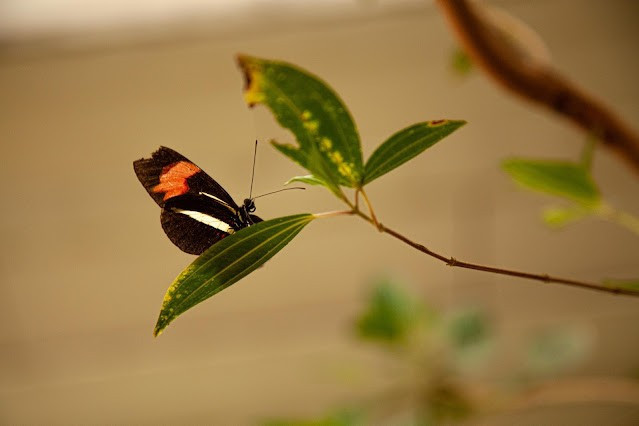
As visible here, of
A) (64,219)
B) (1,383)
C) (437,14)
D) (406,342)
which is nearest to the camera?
(406,342)

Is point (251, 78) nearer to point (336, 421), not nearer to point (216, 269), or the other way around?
point (216, 269)

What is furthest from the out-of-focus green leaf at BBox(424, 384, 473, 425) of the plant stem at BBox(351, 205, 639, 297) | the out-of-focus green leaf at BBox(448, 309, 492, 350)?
the plant stem at BBox(351, 205, 639, 297)

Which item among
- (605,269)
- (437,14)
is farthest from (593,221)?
(437,14)

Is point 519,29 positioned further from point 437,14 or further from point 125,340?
point 125,340

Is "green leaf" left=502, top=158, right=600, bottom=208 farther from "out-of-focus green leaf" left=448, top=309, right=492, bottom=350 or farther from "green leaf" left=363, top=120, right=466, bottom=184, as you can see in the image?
"out-of-focus green leaf" left=448, top=309, right=492, bottom=350

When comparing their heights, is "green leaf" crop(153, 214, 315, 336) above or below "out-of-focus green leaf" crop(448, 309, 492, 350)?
above

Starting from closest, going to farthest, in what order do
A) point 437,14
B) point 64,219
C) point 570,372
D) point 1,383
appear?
point 437,14 → point 64,219 → point 1,383 → point 570,372
